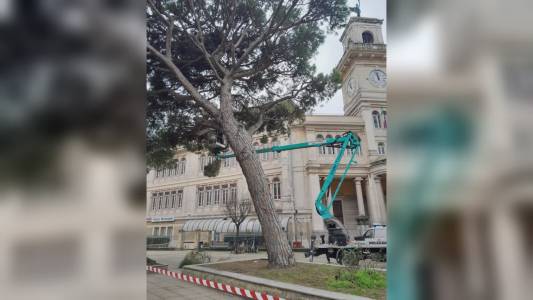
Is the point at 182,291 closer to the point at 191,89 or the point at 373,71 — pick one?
the point at 191,89

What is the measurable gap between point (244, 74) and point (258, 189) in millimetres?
1816

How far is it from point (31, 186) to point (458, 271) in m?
0.54

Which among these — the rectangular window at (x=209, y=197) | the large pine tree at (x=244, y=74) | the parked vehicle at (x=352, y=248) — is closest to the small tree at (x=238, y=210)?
the rectangular window at (x=209, y=197)

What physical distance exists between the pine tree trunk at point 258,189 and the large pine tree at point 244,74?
14 millimetres

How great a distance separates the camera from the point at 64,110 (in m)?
0.44

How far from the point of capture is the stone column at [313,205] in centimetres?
1286

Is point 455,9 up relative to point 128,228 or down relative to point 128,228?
up

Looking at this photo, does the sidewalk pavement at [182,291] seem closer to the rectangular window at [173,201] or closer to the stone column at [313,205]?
the rectangular window at [173,201]

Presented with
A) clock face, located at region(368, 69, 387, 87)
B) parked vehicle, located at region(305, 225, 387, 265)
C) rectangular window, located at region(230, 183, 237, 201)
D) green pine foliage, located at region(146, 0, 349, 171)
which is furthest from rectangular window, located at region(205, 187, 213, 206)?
clock face, located at region(368, 69, 387, 87)

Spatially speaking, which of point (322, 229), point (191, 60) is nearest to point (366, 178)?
point (322, 229)

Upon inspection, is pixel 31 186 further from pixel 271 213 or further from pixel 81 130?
pixel 271 213

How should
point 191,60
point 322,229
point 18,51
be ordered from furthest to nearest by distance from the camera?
point 322,229 < point 191,60 < point 18,51

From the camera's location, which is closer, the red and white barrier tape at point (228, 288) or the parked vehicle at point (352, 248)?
the red and white barrier tape at point (228, 288)

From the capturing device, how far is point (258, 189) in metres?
4.69
